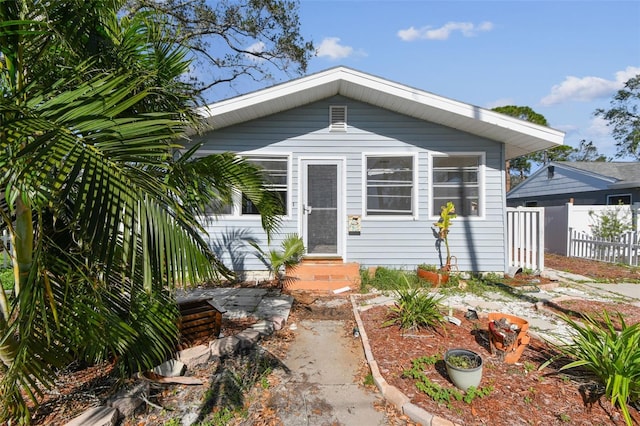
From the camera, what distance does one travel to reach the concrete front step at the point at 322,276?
18.5 ft

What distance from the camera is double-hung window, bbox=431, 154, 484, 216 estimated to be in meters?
6.46

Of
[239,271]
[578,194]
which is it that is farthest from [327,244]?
[578,194]

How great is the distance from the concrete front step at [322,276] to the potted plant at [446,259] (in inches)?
51.3

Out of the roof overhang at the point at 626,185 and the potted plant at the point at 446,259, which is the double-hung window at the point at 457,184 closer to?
the potted plant at the point at 446,259

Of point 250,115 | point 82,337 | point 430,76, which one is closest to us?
point 82,337

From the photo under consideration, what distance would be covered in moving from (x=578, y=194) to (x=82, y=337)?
1883 cm

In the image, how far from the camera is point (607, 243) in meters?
8.36

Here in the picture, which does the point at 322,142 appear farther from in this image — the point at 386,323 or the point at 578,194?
the point at 578,194

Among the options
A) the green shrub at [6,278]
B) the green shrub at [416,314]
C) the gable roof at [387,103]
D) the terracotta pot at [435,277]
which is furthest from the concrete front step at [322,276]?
the green shrub at [6,278]

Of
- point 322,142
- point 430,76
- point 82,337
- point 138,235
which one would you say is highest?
point 430,76

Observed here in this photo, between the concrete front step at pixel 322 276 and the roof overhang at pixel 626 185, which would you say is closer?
the concrete front step at pixel 322 276

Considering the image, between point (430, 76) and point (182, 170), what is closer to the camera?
point (182, 170)

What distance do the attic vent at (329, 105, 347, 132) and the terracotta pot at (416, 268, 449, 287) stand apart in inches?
126

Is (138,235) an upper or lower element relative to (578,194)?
lower
